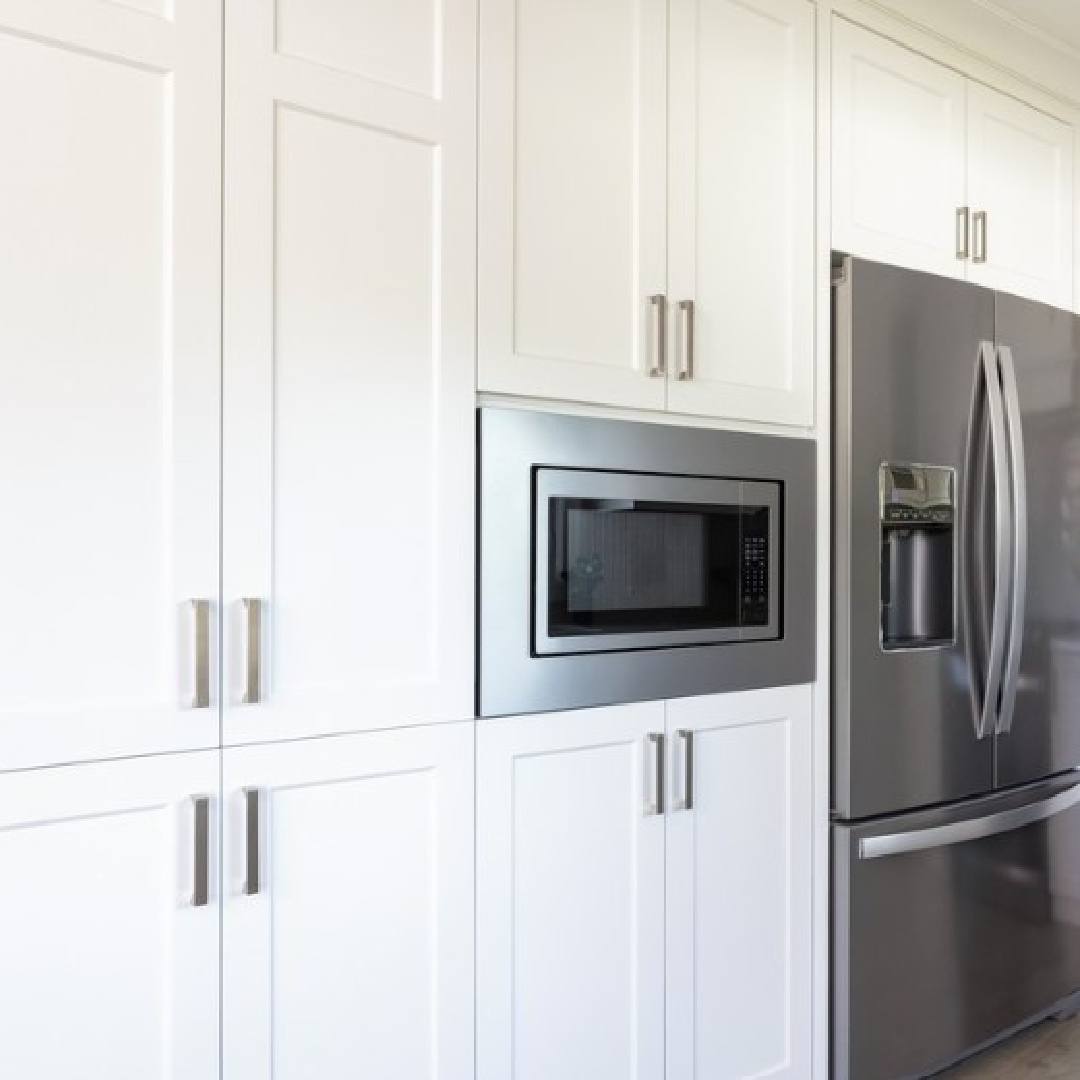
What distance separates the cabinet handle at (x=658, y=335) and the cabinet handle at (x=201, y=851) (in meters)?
1.04

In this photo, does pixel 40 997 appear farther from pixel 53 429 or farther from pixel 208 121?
pixel 208 121

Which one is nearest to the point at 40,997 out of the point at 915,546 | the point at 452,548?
the point at 452,548

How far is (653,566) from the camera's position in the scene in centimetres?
182

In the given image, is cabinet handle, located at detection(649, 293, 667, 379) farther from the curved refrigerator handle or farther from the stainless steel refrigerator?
the curved refrigerator handle

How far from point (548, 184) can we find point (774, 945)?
1528mm

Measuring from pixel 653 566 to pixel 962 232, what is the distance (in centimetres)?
123

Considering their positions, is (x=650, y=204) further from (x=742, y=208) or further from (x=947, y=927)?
(x=947, y=927)

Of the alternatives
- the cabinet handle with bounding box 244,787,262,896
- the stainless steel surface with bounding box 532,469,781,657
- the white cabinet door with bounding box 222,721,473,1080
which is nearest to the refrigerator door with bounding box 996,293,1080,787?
the stainless steel surface with bounding box 532,469,781,657

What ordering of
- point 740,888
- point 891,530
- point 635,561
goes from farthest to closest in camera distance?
point 891,530
point 740,888
point 635,561

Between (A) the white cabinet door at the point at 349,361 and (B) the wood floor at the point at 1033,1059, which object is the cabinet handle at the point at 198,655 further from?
(B) the wood floor at the point at 1033,1059

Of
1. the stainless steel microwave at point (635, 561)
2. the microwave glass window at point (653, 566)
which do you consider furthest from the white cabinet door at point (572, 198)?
the microwave glass window at point (653, 566)

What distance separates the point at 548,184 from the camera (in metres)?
1.67

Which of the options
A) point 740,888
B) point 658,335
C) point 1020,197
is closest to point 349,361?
point 658,335

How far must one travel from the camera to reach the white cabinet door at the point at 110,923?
1.22 m
